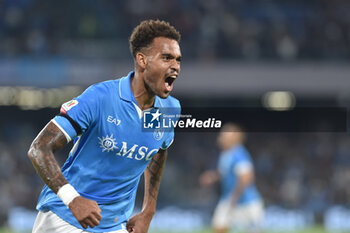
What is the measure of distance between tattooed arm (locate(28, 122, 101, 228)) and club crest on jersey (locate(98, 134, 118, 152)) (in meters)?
0.34

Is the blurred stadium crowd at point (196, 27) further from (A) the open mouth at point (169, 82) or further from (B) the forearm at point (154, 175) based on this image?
(A) the open mouth at point (169, 82)

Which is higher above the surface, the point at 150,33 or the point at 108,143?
the point at 150,33

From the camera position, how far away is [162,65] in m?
4.28

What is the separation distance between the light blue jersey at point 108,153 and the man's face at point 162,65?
0.19 meters

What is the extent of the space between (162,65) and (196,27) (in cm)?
1670

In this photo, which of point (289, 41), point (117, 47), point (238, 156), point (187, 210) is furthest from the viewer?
point (289, 41)

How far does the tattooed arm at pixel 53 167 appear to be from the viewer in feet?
12.3

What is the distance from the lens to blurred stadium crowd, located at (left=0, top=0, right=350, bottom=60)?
760 inches

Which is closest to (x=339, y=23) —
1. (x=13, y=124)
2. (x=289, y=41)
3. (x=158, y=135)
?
(x=289, y=41)

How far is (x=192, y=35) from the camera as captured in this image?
2050cm

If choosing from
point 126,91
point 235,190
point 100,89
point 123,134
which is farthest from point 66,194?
point 235,190

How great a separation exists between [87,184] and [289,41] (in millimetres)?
16660

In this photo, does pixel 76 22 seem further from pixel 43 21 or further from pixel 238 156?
pixel 238 156

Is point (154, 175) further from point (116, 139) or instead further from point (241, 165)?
point (241, 165)
